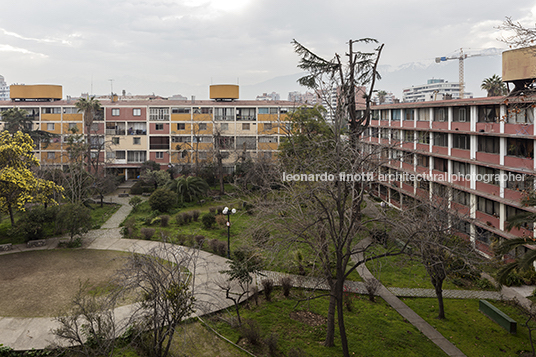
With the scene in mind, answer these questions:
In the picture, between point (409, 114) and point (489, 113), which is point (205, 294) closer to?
point (489, 113)

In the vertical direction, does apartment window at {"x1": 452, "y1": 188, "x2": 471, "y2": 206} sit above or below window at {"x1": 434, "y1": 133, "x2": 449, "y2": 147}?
below

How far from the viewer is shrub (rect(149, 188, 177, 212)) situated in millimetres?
33156

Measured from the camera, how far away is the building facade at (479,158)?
859 inches

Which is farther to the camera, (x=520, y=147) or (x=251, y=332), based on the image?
(x=520, y=147)

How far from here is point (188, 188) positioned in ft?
121

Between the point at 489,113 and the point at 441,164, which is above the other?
the point at 489,113

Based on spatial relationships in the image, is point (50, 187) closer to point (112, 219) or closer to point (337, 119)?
point (112, 219)

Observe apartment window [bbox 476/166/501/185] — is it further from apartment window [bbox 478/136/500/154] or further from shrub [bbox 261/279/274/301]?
shrub [bbox 261/279/274/301]

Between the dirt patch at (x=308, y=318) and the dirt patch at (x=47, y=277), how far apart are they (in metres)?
7.52

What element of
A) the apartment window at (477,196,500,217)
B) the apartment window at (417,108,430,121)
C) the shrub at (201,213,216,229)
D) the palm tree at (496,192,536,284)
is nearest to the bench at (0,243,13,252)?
the shrub at (201,213,216,229)

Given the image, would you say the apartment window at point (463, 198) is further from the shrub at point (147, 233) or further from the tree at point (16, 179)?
the tree at point (16, 179)

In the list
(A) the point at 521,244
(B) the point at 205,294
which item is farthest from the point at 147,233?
(A) the point at 521,244

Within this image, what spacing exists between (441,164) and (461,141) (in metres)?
3.38

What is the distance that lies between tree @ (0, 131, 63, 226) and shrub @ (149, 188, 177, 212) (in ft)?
29.4
